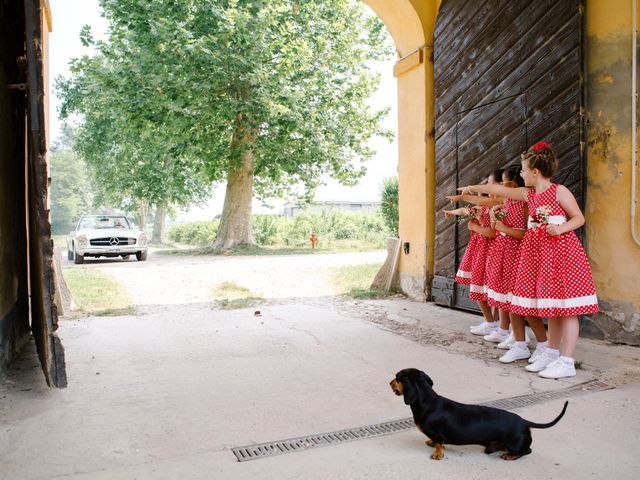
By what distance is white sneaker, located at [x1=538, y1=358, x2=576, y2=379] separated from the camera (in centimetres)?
384

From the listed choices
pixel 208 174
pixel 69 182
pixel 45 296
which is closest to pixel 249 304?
pixel 45 296

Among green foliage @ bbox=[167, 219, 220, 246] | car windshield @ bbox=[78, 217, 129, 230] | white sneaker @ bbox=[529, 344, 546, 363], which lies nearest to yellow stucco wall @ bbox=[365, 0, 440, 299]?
white sneaker @ bbox=[529, 344, 546, 363]

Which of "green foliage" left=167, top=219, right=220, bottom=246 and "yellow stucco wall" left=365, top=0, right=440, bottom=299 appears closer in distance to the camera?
"yellow stucco wall" left=365, top=0, right=440, bottom=299

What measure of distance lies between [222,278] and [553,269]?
7.77 m

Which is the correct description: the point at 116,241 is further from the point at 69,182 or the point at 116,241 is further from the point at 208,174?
the point at 69,182

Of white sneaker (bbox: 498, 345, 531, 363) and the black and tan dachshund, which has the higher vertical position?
the black and tan dachshund

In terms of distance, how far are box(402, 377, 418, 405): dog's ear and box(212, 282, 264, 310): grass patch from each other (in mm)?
4716

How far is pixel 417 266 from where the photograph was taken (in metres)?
7.66

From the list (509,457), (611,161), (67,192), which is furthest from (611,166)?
(67,192)

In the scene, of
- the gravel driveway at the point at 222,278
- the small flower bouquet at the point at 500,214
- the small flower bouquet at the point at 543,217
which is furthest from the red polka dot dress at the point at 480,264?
the gravel driveway at the point at 222,278

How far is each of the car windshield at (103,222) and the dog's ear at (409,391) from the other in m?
15.2

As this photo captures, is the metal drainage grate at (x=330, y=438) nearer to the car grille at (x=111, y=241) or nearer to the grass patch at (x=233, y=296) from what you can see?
the grass patch at (x=233, y=296)

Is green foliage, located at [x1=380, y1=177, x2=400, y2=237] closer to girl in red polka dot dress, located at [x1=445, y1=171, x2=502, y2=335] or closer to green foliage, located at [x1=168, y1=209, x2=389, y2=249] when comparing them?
green foliage, located at [x1=168, y1=209, x2=389, y2=249]

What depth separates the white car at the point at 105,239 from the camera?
15.3 metres
